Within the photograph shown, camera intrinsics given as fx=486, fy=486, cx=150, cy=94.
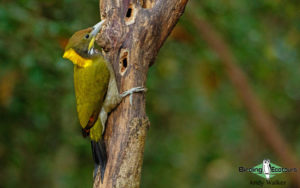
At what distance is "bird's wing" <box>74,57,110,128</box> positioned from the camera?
136 inches

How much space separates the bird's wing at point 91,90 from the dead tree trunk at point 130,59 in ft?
0.33

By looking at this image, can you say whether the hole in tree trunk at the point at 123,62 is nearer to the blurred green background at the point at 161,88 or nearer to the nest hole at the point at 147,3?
the nest hole at the point at 147,3

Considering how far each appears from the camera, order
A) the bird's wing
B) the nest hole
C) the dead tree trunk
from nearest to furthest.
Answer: the dead tree trunk
the bird's wing
the nest hole

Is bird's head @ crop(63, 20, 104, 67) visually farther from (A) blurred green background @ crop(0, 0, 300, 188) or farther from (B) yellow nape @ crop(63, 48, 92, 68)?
(A) blurred green background @ crop(0, 0, 300, 188)

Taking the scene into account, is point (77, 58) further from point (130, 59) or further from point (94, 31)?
point (130, 59)

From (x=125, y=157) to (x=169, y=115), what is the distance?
5098mm

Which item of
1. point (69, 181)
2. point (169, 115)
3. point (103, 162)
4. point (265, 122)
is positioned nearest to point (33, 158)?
point (69, 181)

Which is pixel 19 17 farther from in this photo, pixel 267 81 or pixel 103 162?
pixel 267 81

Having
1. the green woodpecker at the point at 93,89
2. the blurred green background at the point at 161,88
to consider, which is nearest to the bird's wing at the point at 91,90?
the green woodpecker at the point at 93,89

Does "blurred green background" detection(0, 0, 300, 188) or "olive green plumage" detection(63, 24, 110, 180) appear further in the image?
"blurred green background" detection(0, 0, 300, 188)

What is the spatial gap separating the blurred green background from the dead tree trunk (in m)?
0.92

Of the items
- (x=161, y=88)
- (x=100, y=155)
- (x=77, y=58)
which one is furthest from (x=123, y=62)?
(x=161, y=88)

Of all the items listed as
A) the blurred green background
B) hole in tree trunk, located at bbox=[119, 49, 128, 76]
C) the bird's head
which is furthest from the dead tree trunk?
the blurred green background

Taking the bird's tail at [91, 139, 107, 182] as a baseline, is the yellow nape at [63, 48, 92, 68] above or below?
above
